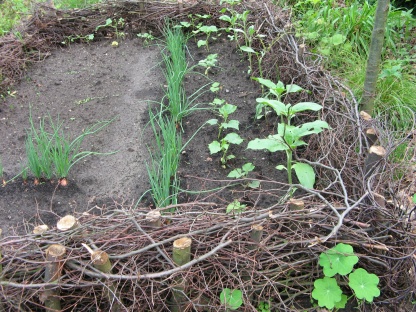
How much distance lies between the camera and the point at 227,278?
69.4 inches

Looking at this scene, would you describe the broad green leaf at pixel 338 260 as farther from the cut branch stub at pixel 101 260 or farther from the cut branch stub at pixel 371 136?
the cut branch stub at pixel 101 260

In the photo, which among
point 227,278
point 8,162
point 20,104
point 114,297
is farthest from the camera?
point 20,104

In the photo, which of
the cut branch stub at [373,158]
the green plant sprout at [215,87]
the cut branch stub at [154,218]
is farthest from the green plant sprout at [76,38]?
the cut branch stub at [373,158]

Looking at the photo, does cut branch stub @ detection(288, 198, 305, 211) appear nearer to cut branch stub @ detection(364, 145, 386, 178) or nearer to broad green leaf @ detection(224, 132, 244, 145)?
cut branch stub @ detection(364, 145, 386, 178)

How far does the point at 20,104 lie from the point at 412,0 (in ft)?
12.2

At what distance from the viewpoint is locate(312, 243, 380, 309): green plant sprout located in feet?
5.43

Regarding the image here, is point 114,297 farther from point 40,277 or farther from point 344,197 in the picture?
point 344,197

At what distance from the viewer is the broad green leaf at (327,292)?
5.50 ft

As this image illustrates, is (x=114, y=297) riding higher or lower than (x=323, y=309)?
higher

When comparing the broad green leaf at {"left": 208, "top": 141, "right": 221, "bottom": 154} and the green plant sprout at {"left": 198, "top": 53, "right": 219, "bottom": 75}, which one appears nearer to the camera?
the broad green leaf at {"left": 208, "top": 141, "right": 221, "bottom": 154}

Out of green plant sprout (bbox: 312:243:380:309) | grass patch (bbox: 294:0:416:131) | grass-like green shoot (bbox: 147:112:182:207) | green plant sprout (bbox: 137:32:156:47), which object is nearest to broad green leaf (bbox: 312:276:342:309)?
green plant sprout (bbox: 312:243:380:309)

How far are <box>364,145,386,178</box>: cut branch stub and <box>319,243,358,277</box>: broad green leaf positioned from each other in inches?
17.4

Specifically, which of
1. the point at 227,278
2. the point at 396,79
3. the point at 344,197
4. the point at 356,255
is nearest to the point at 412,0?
the point at 396,79

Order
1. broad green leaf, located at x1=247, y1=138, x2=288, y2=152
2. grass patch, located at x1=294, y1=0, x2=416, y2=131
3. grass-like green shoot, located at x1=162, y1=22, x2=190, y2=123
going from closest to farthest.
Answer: broad green leaf, located at x1=247, y1=138, x2=288, y2=152
grass-like green shoot, located at x1=162, y1=22, x2=190, y2=123
grass patch, located at x1=294, y1=0, x2=416, y2=131
